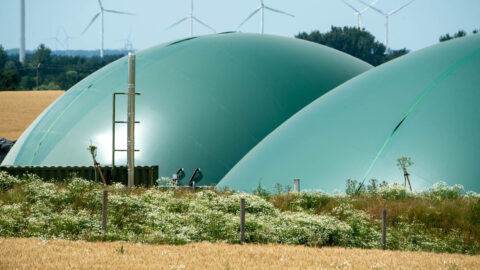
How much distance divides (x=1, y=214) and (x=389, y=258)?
1282 cm

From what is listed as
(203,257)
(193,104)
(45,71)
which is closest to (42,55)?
(45,71)

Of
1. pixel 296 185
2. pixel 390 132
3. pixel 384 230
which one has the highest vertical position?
pixel 390 132

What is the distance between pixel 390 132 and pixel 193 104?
11.7m

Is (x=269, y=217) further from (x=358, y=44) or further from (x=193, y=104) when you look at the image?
(x=358, y=44)

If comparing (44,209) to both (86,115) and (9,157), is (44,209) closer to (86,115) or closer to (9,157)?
(86,115)

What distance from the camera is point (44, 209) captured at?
76.7 feet

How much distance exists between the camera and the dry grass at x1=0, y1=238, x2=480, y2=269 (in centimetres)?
1611

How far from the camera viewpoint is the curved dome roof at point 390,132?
23672mm

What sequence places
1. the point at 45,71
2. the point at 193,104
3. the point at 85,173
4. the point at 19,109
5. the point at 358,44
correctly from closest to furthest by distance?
the point at 85,173 → the point at 193,104 → the point at 19,109 → the point at 358,44 → the point at 45,71

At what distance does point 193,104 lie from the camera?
3375 centimetres

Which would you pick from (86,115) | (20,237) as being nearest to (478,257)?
(20,237)

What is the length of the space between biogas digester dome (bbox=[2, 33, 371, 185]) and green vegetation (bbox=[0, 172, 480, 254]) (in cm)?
722

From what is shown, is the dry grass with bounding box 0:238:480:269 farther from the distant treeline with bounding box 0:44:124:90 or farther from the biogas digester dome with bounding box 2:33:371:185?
the distant treeline with bounding box 0:44:124:90

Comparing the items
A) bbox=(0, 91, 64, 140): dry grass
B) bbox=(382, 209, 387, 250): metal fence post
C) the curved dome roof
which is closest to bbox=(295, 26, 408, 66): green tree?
bbox=(0, 91, 64, 140): dry grass
